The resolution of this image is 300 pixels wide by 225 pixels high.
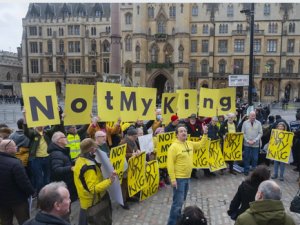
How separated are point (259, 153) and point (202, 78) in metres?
44.5

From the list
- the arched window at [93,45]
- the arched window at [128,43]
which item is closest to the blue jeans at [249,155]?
the arched window at [128,43]

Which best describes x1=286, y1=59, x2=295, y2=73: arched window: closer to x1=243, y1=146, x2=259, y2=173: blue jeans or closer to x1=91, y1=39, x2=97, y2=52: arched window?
x1=91, y1=39, x2=97, y2=52: arched window

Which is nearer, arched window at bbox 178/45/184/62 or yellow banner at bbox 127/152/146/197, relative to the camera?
yellow banner at bbox 127/152/146/197

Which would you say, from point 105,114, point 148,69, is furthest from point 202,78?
point 105,114

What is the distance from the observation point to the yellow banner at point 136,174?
6.07 metres

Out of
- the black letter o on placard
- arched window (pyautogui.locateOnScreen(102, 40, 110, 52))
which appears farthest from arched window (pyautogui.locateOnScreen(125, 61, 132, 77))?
the black letter o on placard

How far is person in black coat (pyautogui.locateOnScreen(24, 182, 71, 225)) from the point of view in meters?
2.63

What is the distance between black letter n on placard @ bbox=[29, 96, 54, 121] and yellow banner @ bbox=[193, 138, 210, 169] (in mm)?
3870

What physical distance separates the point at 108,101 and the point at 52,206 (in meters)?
4.05

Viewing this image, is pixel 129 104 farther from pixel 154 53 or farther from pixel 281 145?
pixel 154 53

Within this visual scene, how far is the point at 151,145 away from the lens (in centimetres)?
693

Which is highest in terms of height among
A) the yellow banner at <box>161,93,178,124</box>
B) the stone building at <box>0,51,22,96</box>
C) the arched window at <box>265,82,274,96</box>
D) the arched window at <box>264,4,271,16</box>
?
the arched window at <box>264,4,271,16</box>

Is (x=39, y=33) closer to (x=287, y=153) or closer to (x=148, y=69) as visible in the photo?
(x=148, y=69)

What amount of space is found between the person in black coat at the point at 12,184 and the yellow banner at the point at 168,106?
4851mm
